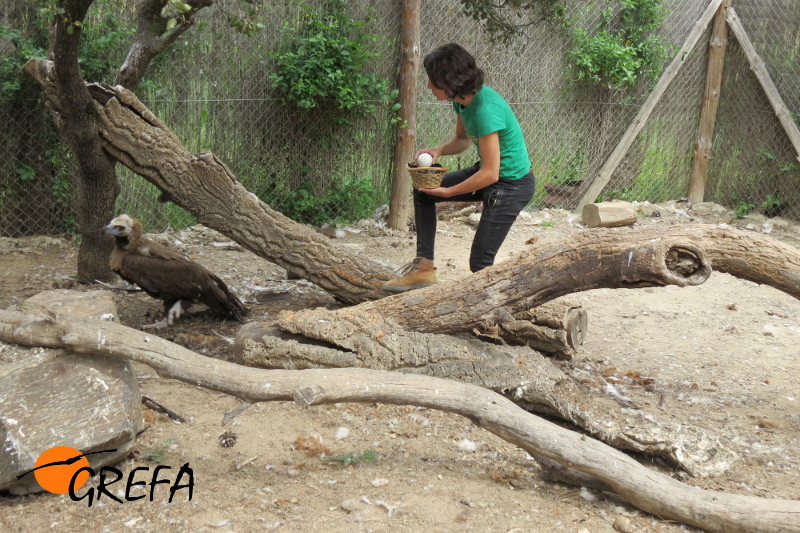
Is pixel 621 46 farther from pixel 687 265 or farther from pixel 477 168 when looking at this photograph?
pixel 687 265

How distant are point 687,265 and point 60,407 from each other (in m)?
3.06

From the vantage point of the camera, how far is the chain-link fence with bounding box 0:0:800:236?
667cm

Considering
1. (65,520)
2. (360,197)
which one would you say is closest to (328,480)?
(65,520)

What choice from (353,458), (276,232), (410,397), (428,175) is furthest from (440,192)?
(353,458)

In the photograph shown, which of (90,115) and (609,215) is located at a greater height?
(90,115)

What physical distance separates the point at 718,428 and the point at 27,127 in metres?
6.27

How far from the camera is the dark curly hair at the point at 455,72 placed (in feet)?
13.2

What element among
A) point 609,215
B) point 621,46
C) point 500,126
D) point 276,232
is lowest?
point 609,215

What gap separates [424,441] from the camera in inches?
137

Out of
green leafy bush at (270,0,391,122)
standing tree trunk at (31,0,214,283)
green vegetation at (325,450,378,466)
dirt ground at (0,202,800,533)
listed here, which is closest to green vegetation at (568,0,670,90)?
green leafy bush at (270,0,391,122)

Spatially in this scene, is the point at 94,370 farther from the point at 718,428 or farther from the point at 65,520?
the point at 718,428

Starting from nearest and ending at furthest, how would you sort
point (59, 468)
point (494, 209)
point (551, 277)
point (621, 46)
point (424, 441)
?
point (59, 468) < point (424, 441) < point (551, 277) < point (494, 209) < point (621, 46)

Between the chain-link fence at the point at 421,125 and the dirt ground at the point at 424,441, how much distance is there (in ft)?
4.27

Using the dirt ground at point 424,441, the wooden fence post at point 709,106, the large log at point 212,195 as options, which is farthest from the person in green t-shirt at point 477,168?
the wooden fence post at point 709,106
